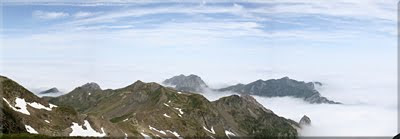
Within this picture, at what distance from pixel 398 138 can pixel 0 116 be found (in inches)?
6323

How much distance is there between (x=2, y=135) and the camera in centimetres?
18500

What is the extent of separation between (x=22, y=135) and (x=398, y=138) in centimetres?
14750

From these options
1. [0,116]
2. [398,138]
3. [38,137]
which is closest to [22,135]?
[38,137]

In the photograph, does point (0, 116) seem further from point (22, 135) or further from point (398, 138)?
point (398, 138)

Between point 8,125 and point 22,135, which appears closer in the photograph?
point 22,135

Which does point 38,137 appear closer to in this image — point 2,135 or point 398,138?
point 2,135

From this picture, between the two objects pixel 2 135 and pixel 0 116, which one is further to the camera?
pixel 0 116

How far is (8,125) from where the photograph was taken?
19875 cm

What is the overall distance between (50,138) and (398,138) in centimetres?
13828

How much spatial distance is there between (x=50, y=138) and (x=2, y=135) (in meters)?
17.8

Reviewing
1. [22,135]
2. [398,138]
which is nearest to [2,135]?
[22,135]

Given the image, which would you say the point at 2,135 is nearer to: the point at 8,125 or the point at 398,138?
the point at 8,125

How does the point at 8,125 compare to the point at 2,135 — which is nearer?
the point at 2,135

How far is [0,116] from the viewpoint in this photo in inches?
7766
